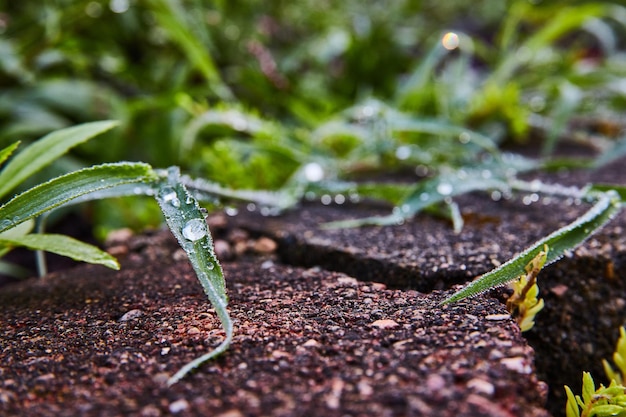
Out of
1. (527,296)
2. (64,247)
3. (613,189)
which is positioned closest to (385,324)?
(527,296)

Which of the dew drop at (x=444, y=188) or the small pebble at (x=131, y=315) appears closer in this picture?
the small pebble at (x=131, y=315)

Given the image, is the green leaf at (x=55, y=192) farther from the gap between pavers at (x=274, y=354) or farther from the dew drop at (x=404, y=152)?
the dew drop at (x=404, y=152)

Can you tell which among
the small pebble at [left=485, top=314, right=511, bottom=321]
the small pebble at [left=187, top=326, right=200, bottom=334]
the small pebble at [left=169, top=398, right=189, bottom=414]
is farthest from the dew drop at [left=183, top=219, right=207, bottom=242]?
the small pebble at [left=485, top=314, right=511, bottom=321]

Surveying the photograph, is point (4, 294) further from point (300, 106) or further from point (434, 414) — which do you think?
point (300, 106)

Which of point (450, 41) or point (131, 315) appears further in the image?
point (450, 41)

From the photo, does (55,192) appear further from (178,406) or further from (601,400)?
(601,400)

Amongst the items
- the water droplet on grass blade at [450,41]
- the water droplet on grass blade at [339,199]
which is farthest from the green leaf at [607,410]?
the water droplet on grass blade at [450,41]
